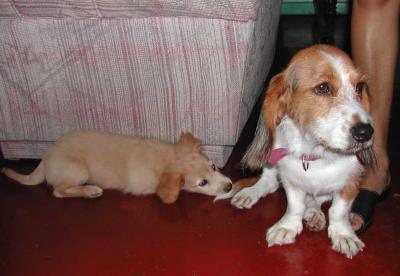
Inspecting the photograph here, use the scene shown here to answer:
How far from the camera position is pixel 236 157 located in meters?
3.01

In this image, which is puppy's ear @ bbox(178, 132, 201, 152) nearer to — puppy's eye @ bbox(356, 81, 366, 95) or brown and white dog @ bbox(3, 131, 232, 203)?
brown and white dog @ bbox(3, 131, 232, 203)

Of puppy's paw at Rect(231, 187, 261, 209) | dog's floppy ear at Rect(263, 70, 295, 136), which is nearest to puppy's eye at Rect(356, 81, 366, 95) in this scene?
dog's floppy ear at Rect(263, 70, 295, 136)

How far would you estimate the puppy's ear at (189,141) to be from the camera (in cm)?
254

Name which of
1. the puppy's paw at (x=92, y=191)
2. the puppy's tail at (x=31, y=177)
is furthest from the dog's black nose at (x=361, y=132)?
the puppy's tail at (x=31, y=177)

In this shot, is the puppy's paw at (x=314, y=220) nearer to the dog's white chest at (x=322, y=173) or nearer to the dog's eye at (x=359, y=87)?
the dog's white chest at (x=322, y=173)

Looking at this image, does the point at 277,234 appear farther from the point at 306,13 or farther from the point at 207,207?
the point at 306,13

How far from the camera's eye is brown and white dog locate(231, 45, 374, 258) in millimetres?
1794

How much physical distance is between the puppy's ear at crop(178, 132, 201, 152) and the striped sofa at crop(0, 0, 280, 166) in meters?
0.09

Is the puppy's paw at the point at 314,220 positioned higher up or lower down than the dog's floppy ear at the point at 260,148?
lower down

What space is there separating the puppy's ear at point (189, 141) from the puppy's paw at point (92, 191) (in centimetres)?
51

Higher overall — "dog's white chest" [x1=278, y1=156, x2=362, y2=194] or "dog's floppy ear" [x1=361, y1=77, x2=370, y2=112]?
"dog's floppy ear" [x1=361, y1=77, x2=370, y2=112]

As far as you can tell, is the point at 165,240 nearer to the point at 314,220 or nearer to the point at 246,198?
the point at 246,198

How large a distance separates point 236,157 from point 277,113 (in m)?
0.98

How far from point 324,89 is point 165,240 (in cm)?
98
